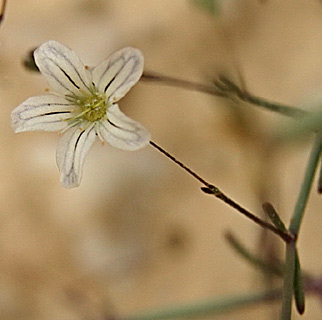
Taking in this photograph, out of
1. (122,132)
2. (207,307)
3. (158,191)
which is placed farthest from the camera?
(158,191)

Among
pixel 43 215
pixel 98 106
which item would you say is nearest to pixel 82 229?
pixel 43 215

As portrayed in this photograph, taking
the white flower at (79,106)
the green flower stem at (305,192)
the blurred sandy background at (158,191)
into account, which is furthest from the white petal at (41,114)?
the blurred sandy background at (158,191)

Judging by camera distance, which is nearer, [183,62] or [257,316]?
[257,316]

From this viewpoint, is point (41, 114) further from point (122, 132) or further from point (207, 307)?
point (207, 307)

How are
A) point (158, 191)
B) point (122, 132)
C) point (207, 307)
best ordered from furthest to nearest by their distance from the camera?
point (158, 191)
point (207, 307)
point (122, 132)

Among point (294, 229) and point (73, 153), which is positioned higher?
point (73, 153)

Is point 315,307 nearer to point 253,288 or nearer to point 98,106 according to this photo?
point 253,288

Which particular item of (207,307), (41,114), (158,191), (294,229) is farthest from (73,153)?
(158,191)

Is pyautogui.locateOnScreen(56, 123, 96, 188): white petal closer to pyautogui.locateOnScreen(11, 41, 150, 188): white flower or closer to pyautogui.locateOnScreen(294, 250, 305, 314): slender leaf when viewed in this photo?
pyautogui.locateOnScreen(11, 41, 150, 188): white flower
